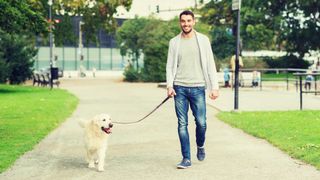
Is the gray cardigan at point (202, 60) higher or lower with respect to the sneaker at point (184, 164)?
higher

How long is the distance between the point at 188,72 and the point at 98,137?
1.44m

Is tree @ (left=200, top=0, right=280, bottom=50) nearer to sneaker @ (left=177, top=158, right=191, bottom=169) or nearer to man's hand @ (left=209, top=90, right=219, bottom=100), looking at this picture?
man's hand @ (left=209, top=90, right=219, bottom=100)

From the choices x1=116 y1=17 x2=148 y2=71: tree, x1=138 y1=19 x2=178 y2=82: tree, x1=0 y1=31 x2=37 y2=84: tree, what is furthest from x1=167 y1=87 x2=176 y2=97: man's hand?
x1=116 y1=17 x2=148 y2=71: tree

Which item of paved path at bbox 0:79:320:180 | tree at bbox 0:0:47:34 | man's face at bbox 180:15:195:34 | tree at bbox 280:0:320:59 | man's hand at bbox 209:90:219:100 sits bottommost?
paved path at bbox 0:79:320:180

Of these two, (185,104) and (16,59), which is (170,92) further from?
(16,59)

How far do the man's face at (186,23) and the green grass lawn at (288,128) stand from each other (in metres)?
2.38

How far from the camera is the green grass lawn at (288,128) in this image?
29.9 feet

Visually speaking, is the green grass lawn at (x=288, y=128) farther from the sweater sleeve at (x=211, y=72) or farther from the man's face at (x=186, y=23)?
the man's face at (x=186, y=23)

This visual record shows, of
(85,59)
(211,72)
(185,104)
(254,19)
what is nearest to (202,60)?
(211,72)

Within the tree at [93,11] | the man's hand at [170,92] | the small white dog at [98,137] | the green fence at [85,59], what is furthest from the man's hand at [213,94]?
the green fence at [85,59]

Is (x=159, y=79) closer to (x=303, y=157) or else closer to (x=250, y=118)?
(x=250, y=118)

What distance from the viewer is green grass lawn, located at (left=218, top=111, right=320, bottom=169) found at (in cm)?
911

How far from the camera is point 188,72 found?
807cm

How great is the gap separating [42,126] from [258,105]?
8.35 meters
